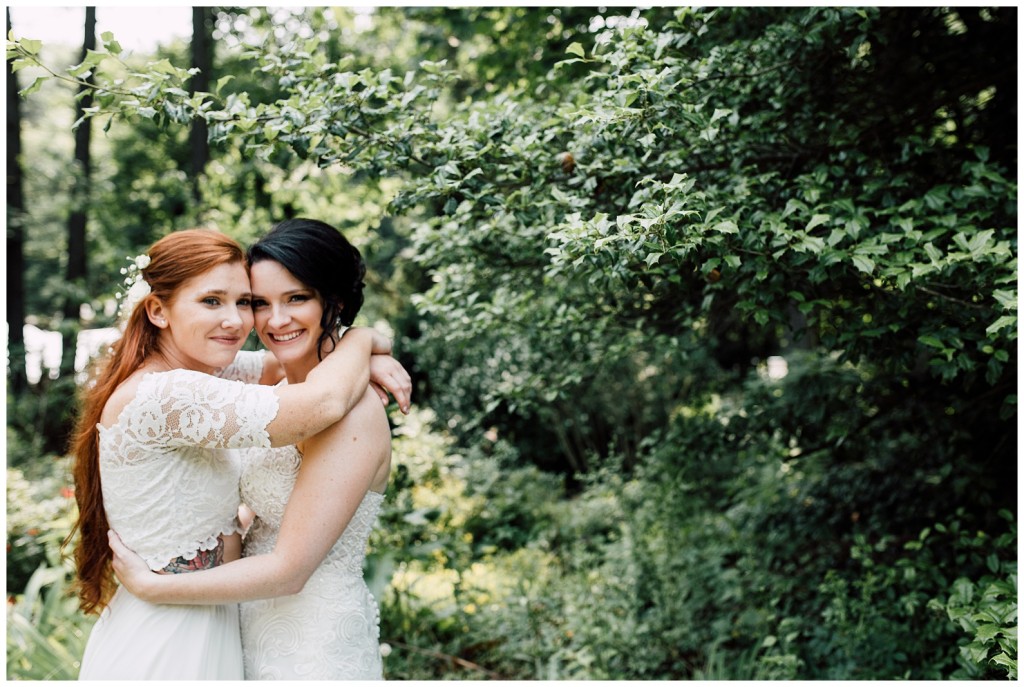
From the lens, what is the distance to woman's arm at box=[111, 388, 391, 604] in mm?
2057

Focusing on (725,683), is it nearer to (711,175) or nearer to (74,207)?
(711,175)

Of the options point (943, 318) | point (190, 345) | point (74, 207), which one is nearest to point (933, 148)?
point (943, 318)

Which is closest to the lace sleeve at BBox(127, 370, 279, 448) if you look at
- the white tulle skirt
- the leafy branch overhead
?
the white tulle skirt

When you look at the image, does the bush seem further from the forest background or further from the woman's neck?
the woman's neck

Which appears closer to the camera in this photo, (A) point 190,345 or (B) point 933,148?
(A) point 190,345

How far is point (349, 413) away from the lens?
221cm

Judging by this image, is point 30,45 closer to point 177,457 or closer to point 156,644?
point 177,457

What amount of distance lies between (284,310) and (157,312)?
0.35 metres

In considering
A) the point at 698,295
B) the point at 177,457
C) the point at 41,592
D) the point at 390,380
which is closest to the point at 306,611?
the point at 177,457

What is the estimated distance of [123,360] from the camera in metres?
2.21

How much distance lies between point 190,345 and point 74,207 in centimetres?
852

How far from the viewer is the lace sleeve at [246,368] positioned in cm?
277

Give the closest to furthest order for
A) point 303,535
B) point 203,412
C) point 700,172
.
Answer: point 203,412 → point 303,535 → point 700,172

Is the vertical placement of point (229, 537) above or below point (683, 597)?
above
